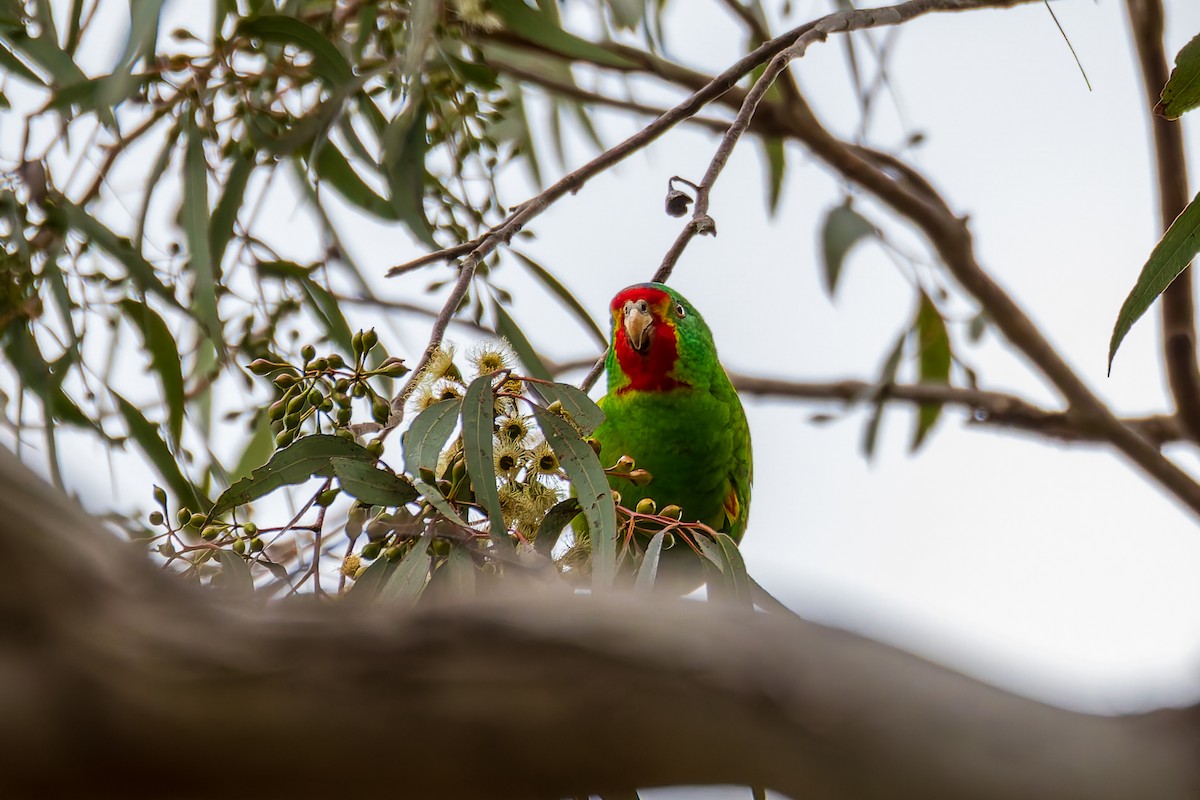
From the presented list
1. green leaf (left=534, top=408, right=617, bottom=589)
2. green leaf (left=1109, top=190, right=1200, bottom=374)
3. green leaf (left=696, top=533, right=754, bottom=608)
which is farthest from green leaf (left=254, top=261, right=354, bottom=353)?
green leaf (left=1109, top=190, right=1200, bottom=374)

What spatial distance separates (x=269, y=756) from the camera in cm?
47

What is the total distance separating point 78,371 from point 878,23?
4.90 feet

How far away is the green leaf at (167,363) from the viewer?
2.16 metres

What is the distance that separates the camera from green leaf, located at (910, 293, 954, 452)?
11.6ft

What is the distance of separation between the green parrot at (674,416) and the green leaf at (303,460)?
39.7 inches

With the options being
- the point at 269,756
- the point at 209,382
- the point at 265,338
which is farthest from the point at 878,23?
the point at 209,382

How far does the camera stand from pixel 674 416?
238 cm

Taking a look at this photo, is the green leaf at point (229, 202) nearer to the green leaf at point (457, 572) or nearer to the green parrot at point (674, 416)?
the green parrot at point (674, 416)

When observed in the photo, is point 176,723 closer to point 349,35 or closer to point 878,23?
point 878,23

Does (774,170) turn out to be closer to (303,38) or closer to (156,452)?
(303,38)

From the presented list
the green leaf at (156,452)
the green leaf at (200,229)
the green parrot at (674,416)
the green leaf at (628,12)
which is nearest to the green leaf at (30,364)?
the green leaf at (156,452)

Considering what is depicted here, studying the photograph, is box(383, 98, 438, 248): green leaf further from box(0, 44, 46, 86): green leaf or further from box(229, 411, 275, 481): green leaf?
box(229, 411, 275, 481): green leaf

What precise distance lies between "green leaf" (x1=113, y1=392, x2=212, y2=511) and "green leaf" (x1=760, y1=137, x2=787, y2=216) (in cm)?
195

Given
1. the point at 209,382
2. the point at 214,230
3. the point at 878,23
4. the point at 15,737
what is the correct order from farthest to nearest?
the point at 209,382
the point at 214,230
the point at 878,23
the point at 15,737
